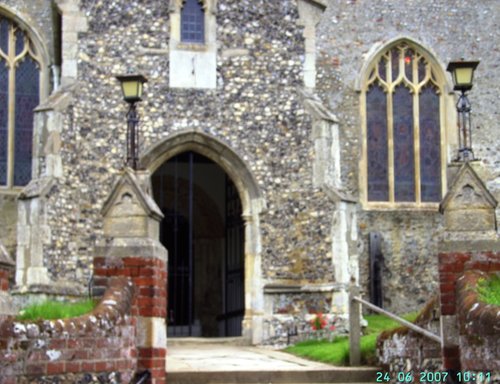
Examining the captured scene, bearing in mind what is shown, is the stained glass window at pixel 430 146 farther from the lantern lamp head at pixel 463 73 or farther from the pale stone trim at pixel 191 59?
the lantern lamp head at pixel 463 73

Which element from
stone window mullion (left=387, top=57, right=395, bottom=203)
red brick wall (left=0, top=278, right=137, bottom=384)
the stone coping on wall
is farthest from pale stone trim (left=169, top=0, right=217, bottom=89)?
the stone coping on wall

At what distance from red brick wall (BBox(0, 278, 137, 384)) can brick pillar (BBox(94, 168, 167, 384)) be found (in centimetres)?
23

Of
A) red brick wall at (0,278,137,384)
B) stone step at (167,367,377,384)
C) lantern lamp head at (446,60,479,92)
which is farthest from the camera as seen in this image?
stone step at (167,367,377,384)

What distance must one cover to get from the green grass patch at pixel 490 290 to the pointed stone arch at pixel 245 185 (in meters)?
8.35

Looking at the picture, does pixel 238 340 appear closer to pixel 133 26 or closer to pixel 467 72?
pixel 133 26

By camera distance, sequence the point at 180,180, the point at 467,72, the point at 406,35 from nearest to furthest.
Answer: the point at 467,72
the point at 180,180
the point at 406,35

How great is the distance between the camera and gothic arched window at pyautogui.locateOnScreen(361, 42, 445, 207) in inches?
1007

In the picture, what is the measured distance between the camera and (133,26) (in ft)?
66.1

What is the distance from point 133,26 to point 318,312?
6.50m

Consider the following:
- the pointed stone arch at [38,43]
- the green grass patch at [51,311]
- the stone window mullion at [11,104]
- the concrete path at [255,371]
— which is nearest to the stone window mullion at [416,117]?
the pointed stone arch at [38,43]

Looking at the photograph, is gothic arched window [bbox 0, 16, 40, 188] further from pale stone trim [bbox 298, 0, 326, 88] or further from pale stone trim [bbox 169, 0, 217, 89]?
pale stone trim [bbox 298, 0, 326, 88]

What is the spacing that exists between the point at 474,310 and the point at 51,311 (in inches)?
177

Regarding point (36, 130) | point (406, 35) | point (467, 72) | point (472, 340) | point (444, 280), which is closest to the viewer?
point (472, 340)

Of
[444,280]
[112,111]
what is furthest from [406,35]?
[444,280]
